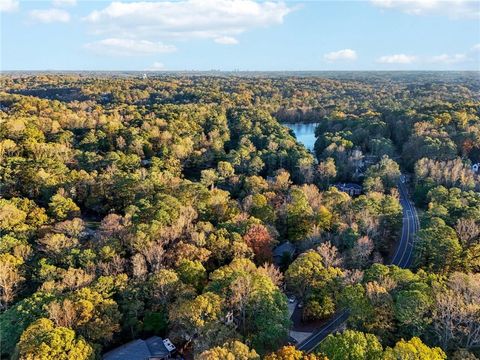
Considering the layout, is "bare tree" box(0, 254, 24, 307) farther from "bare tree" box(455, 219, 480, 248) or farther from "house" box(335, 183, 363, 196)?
"house" box(335, 183, 363, 196)

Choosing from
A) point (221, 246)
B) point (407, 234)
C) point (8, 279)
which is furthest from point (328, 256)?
point (8, 279)

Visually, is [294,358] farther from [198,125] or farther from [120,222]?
[198,125]

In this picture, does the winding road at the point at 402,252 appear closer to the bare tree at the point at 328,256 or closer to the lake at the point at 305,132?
the bare tree at the point at 328,256

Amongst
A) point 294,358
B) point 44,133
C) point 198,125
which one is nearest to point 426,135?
point 198,125

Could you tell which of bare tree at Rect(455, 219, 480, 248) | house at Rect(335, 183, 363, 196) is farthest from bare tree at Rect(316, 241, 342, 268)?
house at Rect(335, 183, 363, 196)

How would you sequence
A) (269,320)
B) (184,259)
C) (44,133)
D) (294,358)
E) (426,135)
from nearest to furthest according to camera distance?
(294,358) < (269,320) < (184,259) < (44,133) < (426,135)

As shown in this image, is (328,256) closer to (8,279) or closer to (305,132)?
(8,279)
